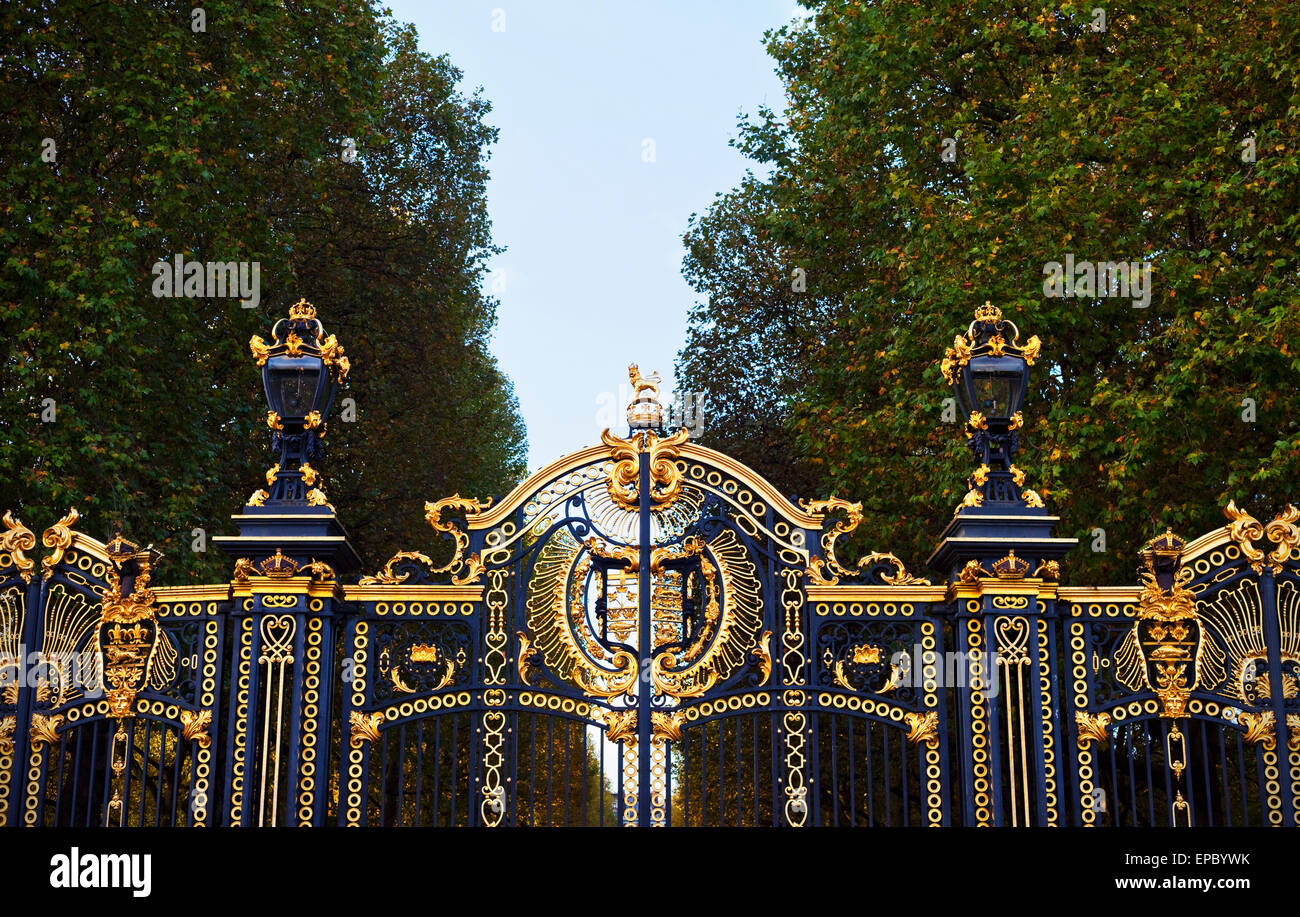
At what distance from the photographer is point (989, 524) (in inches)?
325

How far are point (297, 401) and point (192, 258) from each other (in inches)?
302

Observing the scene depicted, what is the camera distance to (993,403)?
331 inches

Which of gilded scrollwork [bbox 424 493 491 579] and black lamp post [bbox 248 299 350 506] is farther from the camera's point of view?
black lamp post [bbox 248 299 350 506]

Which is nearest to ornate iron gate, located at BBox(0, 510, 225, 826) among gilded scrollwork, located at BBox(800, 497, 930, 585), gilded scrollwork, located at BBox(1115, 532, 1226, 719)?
gilded scrollwork, located at BBox(800, 497, 930, 585)

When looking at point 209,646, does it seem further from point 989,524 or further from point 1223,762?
point 1223,762

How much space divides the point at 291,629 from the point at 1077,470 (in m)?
8.63

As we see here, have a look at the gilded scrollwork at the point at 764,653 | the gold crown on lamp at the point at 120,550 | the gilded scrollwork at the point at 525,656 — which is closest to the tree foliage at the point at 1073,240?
the gilded scrollwork at the point at 764,653

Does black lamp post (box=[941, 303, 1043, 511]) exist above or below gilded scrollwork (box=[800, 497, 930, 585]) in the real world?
above

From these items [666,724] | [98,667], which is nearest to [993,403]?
[666,724]

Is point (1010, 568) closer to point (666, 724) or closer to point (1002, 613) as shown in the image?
point (1002, 613)

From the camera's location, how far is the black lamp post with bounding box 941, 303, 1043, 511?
8383 mm

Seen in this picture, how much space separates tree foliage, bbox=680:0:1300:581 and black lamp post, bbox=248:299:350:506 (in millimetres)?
7576

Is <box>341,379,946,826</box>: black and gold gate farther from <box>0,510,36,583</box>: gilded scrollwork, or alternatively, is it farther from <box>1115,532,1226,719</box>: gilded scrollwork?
<box>0,510,36,583</box>: gilded scrollwork

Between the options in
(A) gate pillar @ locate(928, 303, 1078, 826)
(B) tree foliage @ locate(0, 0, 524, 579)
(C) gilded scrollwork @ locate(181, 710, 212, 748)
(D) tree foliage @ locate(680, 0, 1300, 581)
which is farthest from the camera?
(B) tree foliage @ locate(0, 0, 524, 579)
